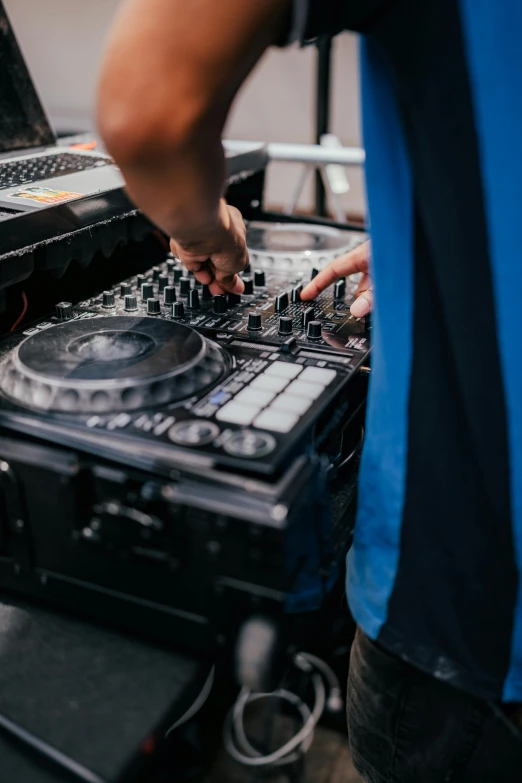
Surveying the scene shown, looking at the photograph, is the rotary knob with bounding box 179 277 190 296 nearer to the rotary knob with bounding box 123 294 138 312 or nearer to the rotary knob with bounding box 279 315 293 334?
the rotary knob with bounding box 123 294 138 312

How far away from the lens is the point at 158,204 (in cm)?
55

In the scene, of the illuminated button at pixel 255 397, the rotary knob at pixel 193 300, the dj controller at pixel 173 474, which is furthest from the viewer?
the rotary knob at pixel 193 300

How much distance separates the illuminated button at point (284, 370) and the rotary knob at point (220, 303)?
0.20 m

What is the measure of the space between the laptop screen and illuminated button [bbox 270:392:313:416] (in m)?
0.77

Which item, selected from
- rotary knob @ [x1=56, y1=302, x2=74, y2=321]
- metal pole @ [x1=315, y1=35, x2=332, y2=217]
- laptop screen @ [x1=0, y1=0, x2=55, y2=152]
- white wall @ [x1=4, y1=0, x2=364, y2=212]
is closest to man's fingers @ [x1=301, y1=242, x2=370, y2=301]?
rotary knob @ [x1=56, y1=302, x2=74, y2=321]

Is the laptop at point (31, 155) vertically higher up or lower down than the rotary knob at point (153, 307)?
higher up

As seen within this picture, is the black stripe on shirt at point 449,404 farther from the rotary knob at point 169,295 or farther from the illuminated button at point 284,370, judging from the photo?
the rotary knob at point 169,295

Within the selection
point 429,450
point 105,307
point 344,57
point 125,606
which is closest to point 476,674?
point 429,450

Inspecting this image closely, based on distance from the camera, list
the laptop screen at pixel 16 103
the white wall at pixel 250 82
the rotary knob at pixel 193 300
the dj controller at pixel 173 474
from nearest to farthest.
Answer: the dj controller at pixel 173 474 < the rotary knob at pixel 193 300 < the laptop screen at pixel 16 103 < the white wall at pixel 250 82

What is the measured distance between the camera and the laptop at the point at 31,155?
Answer: 912mm

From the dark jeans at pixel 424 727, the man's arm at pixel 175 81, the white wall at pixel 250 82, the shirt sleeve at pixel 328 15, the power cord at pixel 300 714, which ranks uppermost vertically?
the shirt sleeve at pixel 328 15

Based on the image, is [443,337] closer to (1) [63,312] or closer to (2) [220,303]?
(2) [220,303]

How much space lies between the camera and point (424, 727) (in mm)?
722

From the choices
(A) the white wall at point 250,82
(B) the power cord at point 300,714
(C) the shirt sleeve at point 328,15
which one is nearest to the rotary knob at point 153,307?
(C) the shirt sleeve at point 328,15
